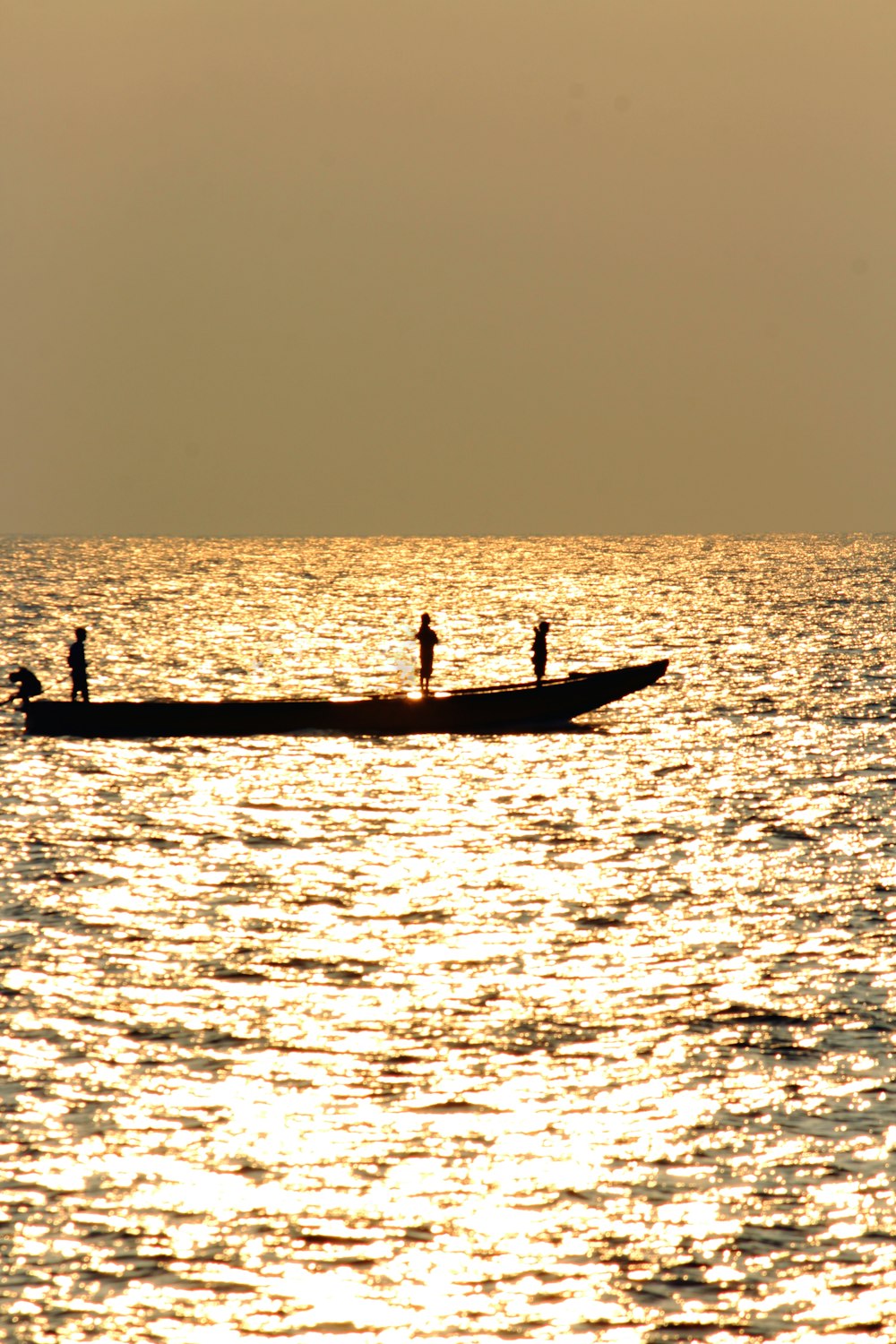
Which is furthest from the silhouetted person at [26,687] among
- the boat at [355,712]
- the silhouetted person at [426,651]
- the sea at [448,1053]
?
the silhouetted person at [426,651]

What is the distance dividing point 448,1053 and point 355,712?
25644 millimetres

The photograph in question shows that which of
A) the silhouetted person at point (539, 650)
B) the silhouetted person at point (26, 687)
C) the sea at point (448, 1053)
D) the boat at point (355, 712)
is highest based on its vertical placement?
the silhouetted person at point (539, 650)

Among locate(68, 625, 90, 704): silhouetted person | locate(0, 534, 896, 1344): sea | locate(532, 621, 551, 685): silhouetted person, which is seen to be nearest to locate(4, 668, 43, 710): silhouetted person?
locate(68, 625, 90, 704): silhouetted person

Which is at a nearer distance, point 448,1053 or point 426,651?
point 448,1053

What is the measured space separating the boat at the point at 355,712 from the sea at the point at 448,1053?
166 cm

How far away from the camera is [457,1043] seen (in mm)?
17094

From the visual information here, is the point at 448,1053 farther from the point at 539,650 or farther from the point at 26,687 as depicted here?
the point at 26,687

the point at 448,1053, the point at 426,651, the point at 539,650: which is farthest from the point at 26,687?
the point at 448,1053

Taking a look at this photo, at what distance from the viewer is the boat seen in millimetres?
40594

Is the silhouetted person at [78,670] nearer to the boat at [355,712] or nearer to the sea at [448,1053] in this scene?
the boat at [355,712]

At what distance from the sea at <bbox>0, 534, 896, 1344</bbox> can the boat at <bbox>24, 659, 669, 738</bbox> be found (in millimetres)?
1663

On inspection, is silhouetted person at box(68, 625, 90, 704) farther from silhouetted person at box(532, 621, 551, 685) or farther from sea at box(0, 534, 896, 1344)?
silhouetted person at box(532, 621, 551, 685)

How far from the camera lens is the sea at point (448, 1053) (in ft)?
39.6

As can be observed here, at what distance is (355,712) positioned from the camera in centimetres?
4219
